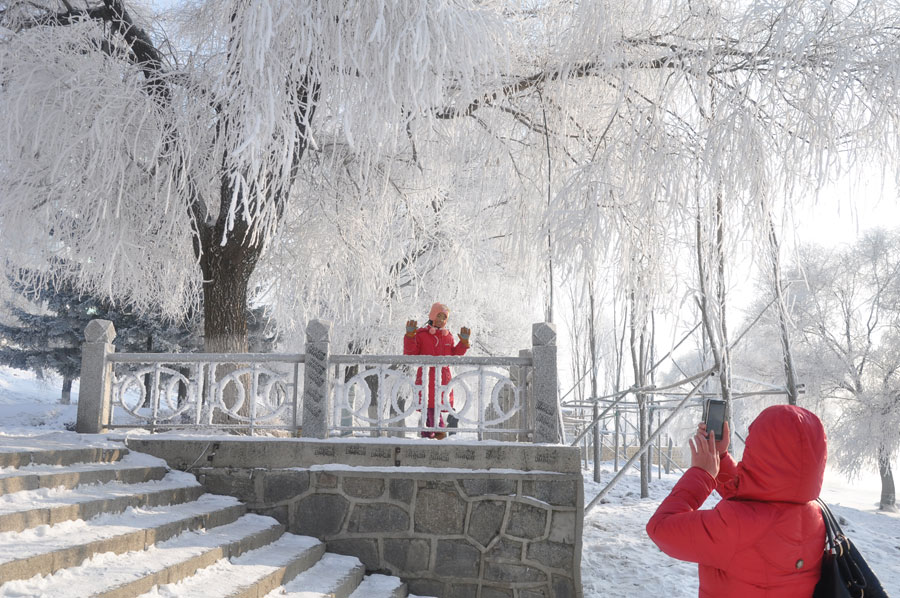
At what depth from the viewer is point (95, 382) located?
23.3 ft

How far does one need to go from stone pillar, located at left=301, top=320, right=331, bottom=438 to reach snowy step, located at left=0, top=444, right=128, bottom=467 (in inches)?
68.9

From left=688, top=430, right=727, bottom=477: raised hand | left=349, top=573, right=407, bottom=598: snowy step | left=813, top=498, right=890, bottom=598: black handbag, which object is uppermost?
left=688, top=430, right=727, bottom=477: raised hand

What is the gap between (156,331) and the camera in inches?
782

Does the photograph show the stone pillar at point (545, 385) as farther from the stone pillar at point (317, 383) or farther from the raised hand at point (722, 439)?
the raised hand at point (722, 439)

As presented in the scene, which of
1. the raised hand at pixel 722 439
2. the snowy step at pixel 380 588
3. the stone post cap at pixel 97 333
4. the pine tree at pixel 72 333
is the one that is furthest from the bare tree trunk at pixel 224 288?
the pine tree at pixel 72 333

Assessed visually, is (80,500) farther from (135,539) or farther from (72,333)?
(72,333)

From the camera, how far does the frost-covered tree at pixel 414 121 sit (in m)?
5.98

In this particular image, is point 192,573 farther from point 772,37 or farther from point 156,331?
point 156,331

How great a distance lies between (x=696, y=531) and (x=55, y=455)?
5182 mm

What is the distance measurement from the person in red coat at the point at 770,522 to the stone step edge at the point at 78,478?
175 inches

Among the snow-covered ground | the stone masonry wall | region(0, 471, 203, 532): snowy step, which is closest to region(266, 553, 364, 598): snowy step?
the stone masonry wall

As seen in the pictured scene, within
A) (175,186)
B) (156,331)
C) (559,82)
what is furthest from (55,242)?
(156,331)

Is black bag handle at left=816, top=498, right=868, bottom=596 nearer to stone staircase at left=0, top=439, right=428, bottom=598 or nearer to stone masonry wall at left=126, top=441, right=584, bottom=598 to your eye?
stone staircase at left=0, top=439, right=428, bottom=598

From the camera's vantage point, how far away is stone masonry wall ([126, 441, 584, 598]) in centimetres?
655
